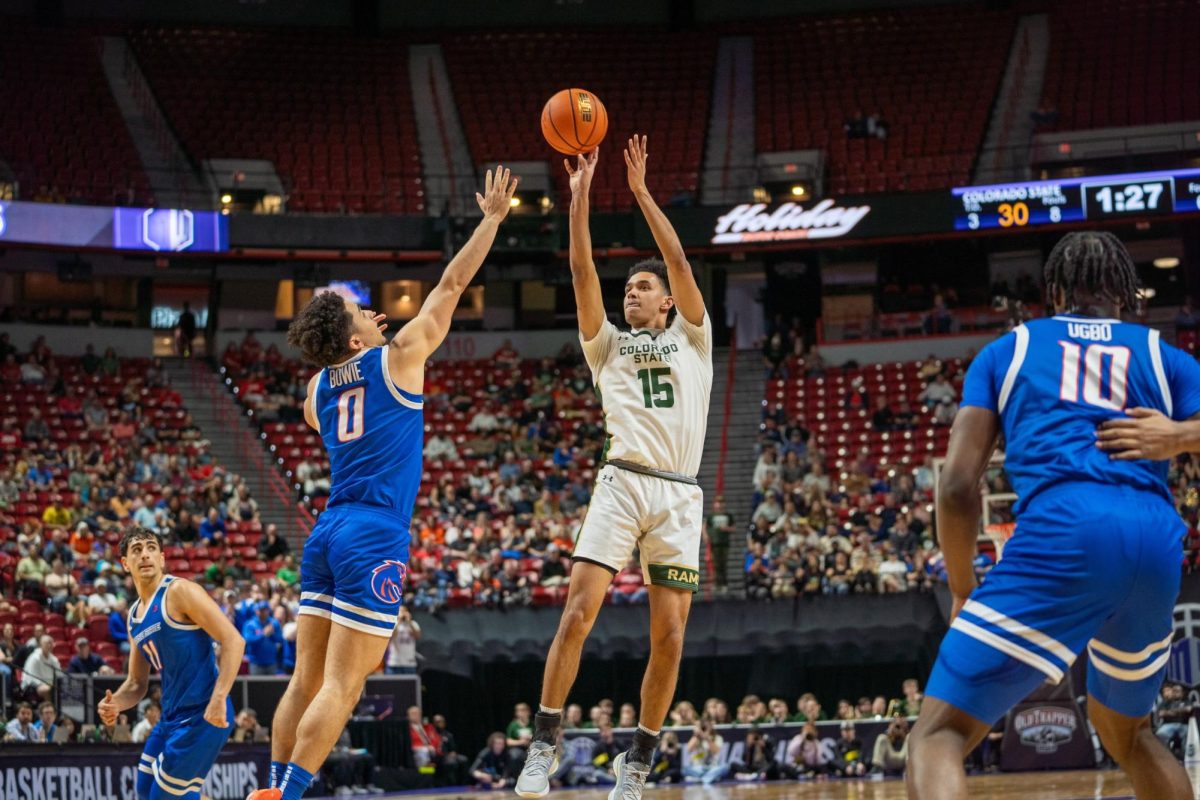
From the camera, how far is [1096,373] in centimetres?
490

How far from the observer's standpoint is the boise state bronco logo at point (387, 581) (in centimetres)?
703

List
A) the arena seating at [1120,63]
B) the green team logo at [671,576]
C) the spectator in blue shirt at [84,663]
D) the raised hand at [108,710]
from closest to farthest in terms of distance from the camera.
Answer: the green team logo at [671,576], the raised hand at [108,710], the spectator in blue shirt at [84,663], the arena seating at [1120,63]

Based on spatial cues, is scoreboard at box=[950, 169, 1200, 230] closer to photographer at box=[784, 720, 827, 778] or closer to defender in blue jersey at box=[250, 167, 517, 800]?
photographer at box=[784, 720, 827, 778]

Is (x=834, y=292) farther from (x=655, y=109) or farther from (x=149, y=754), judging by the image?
(x=149, y=754)

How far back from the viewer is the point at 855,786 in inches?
643

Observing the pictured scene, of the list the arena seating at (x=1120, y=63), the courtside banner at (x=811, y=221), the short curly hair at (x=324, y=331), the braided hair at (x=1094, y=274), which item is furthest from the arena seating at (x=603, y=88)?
the braided hair at (x=1094, y=274)

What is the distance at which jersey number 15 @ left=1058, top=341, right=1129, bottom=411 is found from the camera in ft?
16.0

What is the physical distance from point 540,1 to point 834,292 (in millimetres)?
12090

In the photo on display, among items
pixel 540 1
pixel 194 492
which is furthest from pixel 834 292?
pixel 194 492

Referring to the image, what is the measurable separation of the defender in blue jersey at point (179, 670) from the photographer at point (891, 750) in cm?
1254

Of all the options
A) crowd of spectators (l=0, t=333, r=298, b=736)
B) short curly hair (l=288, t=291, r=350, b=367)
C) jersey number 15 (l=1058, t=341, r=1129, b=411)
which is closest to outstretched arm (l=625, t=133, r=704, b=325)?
short curly hair (l=288, t=291, r=350, b=367)

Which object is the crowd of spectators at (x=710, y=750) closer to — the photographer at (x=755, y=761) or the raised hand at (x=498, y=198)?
the photographer at (x=755, y=761)

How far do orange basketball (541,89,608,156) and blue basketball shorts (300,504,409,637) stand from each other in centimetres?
356

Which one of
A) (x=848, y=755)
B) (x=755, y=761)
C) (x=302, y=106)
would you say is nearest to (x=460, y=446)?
(x=302, y=106)
